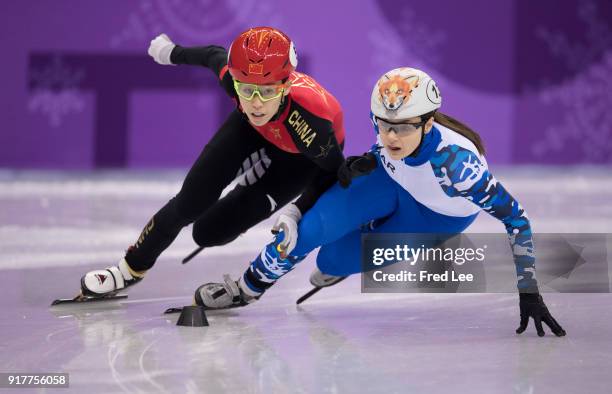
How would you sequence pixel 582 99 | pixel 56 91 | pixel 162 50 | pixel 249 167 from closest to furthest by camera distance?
pixel 249 167 → pixel 162 50 → pixel 56 91 → pixel 582 99

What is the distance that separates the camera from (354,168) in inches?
162

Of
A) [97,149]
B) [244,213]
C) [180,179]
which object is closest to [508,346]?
[244,213]

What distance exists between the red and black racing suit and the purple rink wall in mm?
6009

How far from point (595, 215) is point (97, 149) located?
17.3 feet

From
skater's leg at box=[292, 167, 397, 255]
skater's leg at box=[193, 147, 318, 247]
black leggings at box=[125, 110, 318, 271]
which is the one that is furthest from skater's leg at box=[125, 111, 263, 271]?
skater's leg at box=[292, 167, 397, 255]

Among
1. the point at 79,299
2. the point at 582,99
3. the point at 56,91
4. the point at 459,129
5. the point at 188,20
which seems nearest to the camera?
the point at 459,129

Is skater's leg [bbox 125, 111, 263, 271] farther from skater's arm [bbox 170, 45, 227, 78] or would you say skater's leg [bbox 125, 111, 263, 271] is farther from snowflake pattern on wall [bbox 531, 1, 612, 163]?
snowflake pattern on wall [bbox 531, 1, 612, 163]

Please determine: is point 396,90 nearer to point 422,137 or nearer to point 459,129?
point 422,137

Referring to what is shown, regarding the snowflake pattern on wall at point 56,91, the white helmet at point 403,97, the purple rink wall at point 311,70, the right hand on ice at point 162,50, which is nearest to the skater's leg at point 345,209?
the white helmet at point 403,97

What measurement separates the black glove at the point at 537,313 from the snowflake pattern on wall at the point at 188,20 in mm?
7437

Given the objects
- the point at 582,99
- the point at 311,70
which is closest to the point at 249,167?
the point at 311,70

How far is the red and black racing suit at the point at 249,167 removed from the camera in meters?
4.27

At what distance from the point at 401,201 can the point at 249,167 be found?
2.51 feet

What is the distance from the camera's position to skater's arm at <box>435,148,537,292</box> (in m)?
3.76
